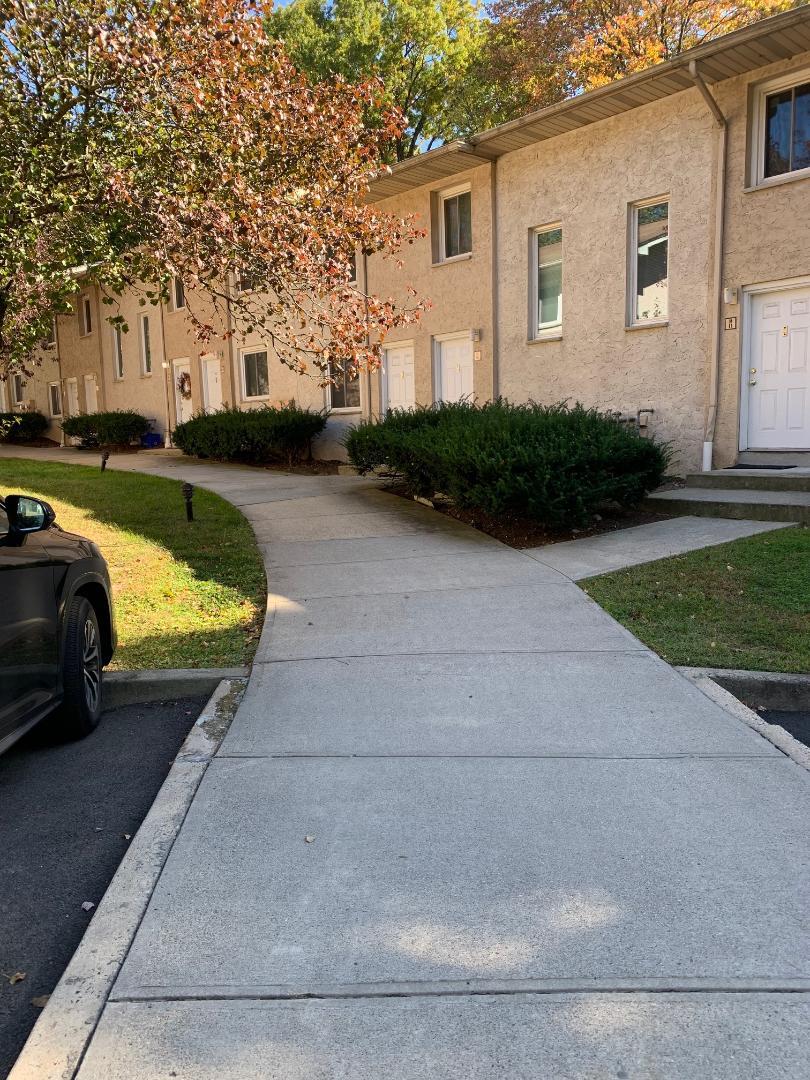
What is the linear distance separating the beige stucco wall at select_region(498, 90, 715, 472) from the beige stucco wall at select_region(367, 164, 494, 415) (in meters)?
0.33

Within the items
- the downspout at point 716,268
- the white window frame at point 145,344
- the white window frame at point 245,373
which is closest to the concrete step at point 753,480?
the downspout at point 716,268

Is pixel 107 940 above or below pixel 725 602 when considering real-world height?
below

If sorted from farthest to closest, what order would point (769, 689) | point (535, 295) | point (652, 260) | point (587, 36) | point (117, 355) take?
point (117, 355), point (587, 36), point (535, 295), point (652, 260), point (769, 689)

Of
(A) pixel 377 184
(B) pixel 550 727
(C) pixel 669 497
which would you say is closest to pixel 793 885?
(B) pixel 550 727

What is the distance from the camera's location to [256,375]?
20.4m

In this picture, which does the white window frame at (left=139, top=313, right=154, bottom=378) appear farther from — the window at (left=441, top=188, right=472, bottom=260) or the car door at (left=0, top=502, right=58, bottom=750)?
the car door at (left=0, top=502, right=58, bottom=750)

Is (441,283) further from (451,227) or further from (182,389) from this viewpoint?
(182,389)

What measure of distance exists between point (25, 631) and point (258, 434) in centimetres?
1388

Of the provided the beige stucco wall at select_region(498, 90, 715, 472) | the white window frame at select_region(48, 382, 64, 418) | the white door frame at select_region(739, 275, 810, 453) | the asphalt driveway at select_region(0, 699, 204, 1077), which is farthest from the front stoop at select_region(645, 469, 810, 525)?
the white window frame at select_region(48, 382, 64, 418)

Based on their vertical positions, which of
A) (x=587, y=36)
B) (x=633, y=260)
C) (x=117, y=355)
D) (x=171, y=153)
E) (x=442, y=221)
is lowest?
(x=171, y=153)

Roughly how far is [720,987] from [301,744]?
2.23 meters

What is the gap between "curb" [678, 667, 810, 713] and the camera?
4762mm

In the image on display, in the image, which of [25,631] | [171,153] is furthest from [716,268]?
[25,631]

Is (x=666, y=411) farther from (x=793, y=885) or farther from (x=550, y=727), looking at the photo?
(x=793, y=885)
